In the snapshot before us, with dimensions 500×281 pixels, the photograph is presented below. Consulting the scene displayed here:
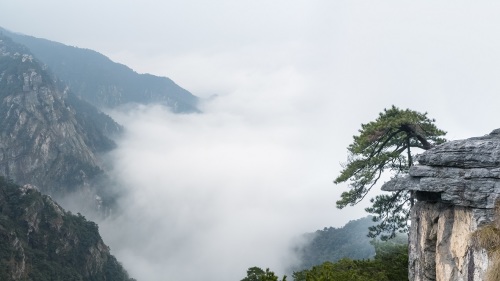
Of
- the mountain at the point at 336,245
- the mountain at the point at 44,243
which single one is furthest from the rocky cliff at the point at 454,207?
the mountain at the point at 336,245

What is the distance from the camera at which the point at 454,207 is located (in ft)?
59.7

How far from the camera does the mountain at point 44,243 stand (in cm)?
9612

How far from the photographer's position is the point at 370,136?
2547 cm

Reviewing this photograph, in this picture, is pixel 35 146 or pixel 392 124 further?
pixel 35 146

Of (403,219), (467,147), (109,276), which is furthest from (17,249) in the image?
(467,147)

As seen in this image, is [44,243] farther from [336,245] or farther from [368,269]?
[368,269]

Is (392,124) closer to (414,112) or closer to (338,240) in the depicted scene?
(414,112)

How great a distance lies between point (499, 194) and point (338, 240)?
15964cm

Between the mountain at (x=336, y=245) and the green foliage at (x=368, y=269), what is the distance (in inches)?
4312

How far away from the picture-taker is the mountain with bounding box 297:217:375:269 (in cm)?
14160

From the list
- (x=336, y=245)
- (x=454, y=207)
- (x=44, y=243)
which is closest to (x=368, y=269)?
(x=454, y=207)

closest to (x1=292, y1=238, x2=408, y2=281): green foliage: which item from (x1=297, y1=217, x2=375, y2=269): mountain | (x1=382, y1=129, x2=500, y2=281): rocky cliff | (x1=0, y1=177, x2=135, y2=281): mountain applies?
(x1=382, y1=129, x2=500, y2=281): rocky cliff

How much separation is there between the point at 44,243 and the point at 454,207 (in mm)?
122471

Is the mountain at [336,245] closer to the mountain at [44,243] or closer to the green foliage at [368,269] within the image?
the mountain at [44,243]
